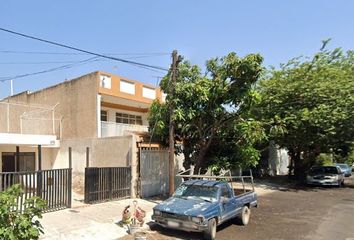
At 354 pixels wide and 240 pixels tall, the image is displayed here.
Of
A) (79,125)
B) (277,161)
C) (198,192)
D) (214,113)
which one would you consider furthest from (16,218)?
(277,161)

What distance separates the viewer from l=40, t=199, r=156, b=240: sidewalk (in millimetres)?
10375

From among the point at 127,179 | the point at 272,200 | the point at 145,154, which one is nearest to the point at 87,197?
the point at 127,179

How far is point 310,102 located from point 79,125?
540 inches

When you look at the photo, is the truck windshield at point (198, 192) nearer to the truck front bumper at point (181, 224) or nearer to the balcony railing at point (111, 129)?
the truck front bumper at point (181, 224)

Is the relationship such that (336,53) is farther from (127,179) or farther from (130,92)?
(127,179)

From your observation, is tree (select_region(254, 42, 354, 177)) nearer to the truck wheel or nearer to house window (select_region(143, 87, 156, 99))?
house window (select_region(143, 87, 156, 99))

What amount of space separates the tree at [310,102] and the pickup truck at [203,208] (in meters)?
10.6

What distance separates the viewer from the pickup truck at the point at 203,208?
1040cm

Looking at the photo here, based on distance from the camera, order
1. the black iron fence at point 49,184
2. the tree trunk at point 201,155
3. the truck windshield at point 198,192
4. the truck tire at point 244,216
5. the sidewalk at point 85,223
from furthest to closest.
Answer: the tree trunk at point 201,155 → the truck tire at point 244,216 → the black iron fence at point 49,184 → the truck windshield at point 198,192 → the sidewalk at point 85,223

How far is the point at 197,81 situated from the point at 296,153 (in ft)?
55.1

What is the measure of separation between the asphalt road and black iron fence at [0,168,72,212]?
3.61 m

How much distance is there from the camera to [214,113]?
1680 centimetres

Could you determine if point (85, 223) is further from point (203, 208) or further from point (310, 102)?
point (310, 102)

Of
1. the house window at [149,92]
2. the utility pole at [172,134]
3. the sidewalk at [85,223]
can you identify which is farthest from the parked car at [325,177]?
the sidewalk at [85,223]
